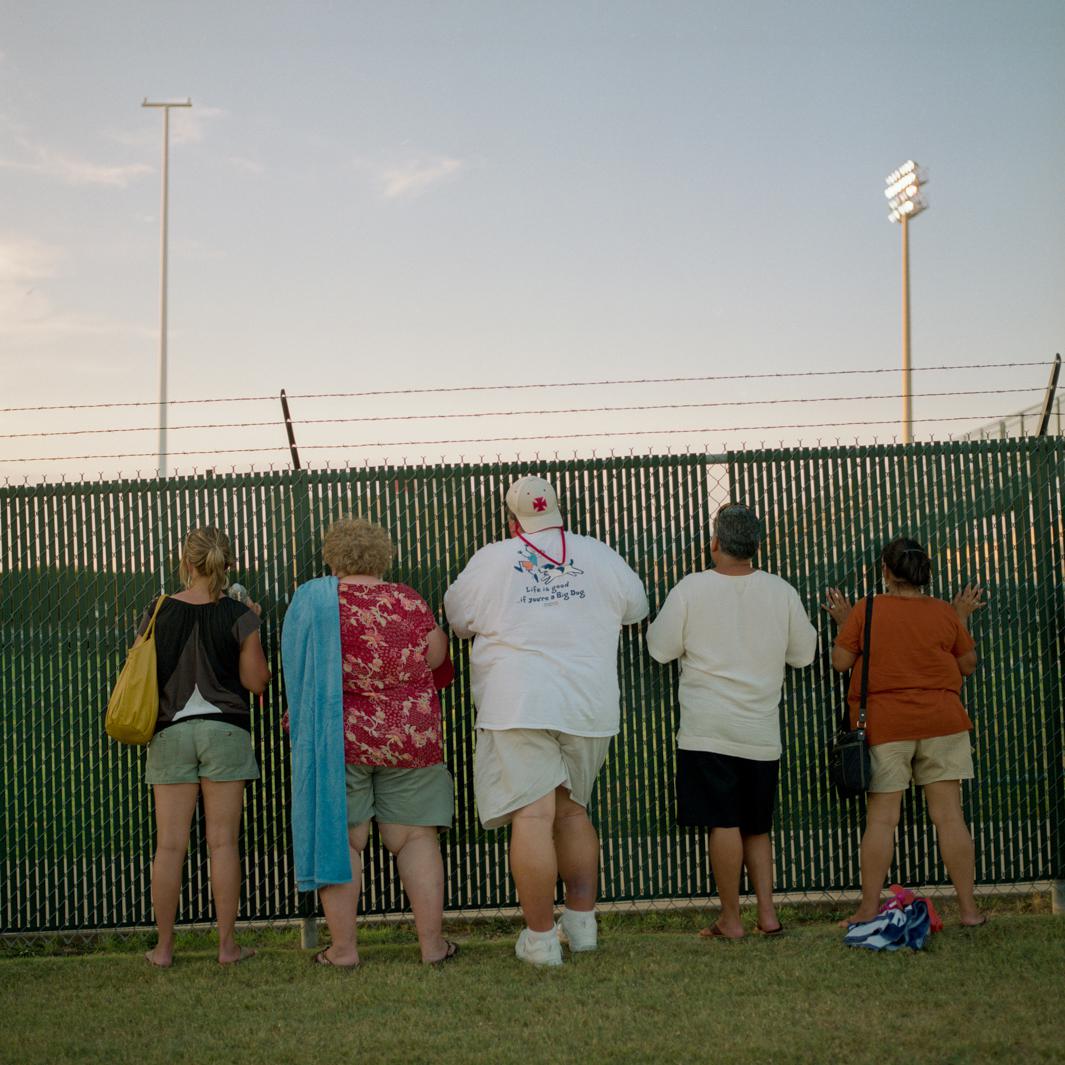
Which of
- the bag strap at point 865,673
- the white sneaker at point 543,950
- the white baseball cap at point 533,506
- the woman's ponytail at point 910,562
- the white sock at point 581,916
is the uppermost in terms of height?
the white baseball cap at point 533,506

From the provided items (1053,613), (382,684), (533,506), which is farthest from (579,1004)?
(1053,613)

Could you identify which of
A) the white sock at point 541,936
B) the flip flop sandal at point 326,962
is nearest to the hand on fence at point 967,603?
the white sock at point 541,936

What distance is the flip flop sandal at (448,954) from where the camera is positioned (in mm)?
4949

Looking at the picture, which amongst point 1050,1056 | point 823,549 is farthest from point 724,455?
point 1050,1056

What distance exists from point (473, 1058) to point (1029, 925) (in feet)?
9.13

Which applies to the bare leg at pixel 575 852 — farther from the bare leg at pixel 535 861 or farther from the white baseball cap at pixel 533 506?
the white baseball cap at pixel 533 506

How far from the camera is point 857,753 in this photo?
5.14m

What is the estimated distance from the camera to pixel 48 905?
5.52 meters

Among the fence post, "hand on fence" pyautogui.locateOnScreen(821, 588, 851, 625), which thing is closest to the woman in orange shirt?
"hand on fence" pyautogui.locateOnScreen(821, 588, 851, 625)

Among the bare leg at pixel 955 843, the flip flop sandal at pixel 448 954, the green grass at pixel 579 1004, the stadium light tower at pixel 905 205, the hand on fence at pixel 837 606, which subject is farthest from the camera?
the stadium light tower at pixel 905 205

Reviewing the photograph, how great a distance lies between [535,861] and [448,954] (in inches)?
25.8

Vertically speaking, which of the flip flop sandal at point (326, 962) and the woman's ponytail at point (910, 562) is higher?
the woman's ponytail at point (910, 562)

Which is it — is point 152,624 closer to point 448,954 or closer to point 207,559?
point 207,559

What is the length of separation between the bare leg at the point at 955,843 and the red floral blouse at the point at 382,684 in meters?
2.25
